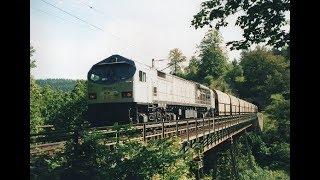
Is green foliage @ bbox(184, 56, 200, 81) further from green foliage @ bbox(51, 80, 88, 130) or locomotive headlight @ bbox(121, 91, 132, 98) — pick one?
locomotive headlight @ bbox(121, 91, 132, 98)

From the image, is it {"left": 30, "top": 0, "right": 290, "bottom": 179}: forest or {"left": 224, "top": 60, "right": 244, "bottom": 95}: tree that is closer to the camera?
{"left": 30, "top": 0, "right": 290, "bottom": 179}: forest

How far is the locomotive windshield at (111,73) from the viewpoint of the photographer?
58.0ft

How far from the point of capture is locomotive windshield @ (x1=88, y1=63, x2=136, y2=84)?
17688 millimetres

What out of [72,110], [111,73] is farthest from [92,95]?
[72,110]

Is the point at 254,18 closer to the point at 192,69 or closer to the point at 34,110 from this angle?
the point at 34,110

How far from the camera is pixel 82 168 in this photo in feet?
26.8

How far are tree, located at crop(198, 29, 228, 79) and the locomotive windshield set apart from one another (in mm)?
65926

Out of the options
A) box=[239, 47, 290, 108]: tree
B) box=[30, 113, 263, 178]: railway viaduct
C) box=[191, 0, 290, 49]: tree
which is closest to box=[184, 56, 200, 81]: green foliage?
box=[239, 47, 290, 108]: tree

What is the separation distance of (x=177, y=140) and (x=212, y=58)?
245 feet

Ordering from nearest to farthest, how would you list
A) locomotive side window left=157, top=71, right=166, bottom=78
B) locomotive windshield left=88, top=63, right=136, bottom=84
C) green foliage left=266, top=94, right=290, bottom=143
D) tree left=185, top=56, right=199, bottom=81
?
1. locomotive windshield left=88, top=63, right=136, bottom=84
2. locomotive side window left=157, top=71, right=166, bottom=78
3. green foliage left=266, top=94, right=290, bottom=143
4. tree left=185, top=56, right=199, bottom=81

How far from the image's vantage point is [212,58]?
8344 centimetres
